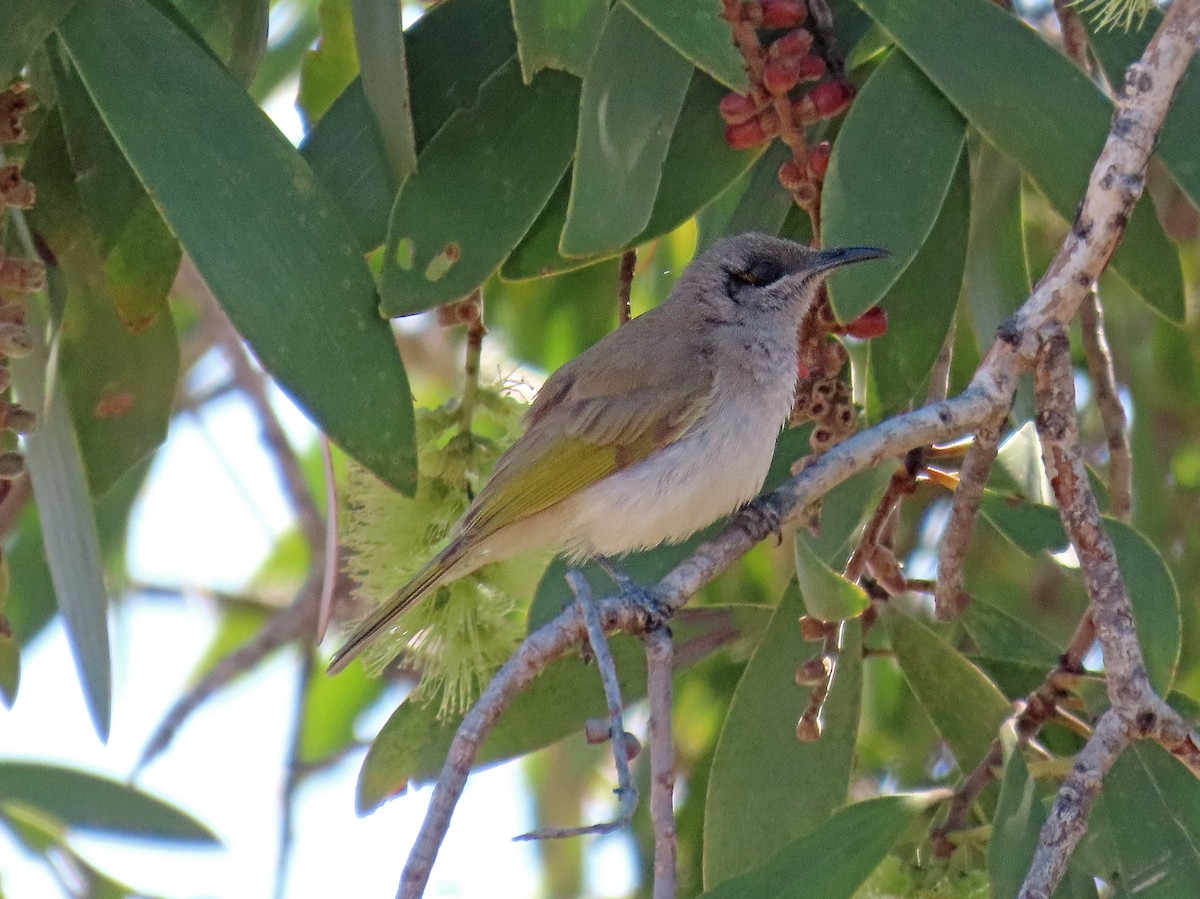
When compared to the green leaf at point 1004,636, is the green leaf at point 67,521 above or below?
above

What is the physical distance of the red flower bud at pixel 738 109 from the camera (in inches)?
103

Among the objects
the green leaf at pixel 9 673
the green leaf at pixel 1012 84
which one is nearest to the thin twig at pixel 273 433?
the green leaf at pixel 9 673

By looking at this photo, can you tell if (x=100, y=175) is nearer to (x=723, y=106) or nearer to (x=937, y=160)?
(x=723, y=106)

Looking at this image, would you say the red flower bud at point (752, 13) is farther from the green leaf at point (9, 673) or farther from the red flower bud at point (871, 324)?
the green leaf at point (9, 673)

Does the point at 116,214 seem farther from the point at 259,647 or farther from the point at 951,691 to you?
the point at 259,647

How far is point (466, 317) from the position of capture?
289cm

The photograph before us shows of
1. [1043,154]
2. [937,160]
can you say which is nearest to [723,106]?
[937,160]

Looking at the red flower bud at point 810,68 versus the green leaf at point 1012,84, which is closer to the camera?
the green leaf at point 1012,84

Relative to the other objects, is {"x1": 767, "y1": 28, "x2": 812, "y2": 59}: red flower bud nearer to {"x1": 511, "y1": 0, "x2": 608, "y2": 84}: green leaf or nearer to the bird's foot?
{"x1": 511, "y1": 0, "x2": 608, "y2": 84}: green leaf

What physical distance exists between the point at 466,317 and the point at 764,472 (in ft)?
2.13

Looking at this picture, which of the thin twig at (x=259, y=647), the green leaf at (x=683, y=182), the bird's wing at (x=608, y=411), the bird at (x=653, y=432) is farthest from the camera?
the thin twig at (x=259, y=647)

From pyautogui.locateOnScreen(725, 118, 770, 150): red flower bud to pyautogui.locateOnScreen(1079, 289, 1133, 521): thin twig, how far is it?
731 millimetres

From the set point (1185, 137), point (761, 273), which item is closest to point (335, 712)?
point (761, 273)

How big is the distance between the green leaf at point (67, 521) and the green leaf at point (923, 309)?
1.41 meters
